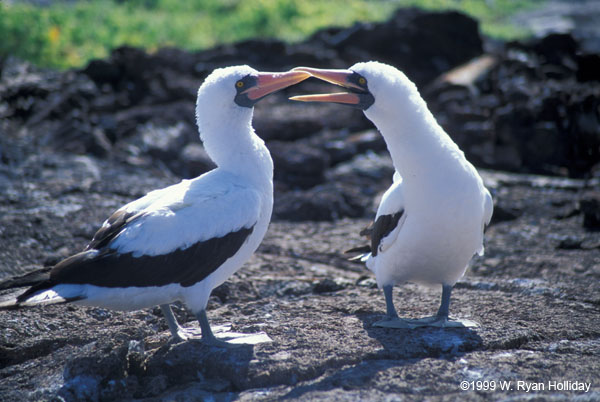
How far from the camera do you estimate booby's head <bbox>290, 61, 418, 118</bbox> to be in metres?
4.29

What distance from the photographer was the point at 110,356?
3645 mm

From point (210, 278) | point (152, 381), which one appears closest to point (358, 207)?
point (210, 278)

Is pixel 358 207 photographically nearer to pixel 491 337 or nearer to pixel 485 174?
pixel 485 174

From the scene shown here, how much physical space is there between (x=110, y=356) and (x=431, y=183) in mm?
2134

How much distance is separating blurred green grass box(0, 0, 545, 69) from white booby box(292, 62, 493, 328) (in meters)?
10.1

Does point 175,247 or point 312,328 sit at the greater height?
point 175,247

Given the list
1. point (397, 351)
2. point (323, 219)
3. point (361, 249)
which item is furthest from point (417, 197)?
point (323, 219)

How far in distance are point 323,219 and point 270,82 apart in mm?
2858

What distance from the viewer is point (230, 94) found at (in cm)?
457

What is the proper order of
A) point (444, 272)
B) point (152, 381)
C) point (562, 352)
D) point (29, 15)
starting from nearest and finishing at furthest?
point (152, 381) → point (562, 352) → point (444, 272) → point (29, 15)

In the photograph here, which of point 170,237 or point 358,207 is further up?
point 170,237

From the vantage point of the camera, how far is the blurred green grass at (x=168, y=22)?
43.7 ft

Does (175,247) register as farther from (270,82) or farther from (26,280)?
(270,82)

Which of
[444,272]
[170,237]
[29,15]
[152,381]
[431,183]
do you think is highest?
[29,15]
